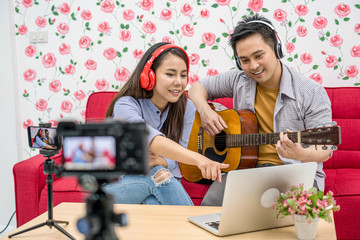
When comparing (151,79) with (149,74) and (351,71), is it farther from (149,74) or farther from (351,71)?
(351,71)

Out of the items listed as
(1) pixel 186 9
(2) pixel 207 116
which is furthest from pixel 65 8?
(2) pixel 207 116

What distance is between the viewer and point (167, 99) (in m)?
1.70

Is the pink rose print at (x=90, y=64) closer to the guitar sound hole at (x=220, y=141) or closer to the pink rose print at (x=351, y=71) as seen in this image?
the guitar sound hole at (x=220, y=141)

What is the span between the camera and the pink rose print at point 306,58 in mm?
2430

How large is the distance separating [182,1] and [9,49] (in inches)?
53.8

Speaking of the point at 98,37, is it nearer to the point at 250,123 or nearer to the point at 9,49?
the point at 9,49

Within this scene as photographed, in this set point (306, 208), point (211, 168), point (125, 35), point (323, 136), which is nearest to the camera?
point (306, 208)

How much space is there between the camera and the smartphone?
117 centimetres

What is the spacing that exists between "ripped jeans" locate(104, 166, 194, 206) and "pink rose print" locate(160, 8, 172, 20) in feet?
4.58

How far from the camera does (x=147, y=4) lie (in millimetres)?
2621

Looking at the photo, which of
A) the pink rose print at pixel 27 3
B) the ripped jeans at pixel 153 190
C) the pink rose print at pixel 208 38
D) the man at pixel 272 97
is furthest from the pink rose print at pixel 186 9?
the ripped jeans at pixel 153 190

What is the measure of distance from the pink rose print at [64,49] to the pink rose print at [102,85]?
1.09 ft

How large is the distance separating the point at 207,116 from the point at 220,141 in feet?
0.50

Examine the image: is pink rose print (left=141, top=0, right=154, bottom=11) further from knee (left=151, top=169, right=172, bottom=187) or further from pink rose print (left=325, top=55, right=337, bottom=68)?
knee (left=151, top=169, right=172, bottom=187)
